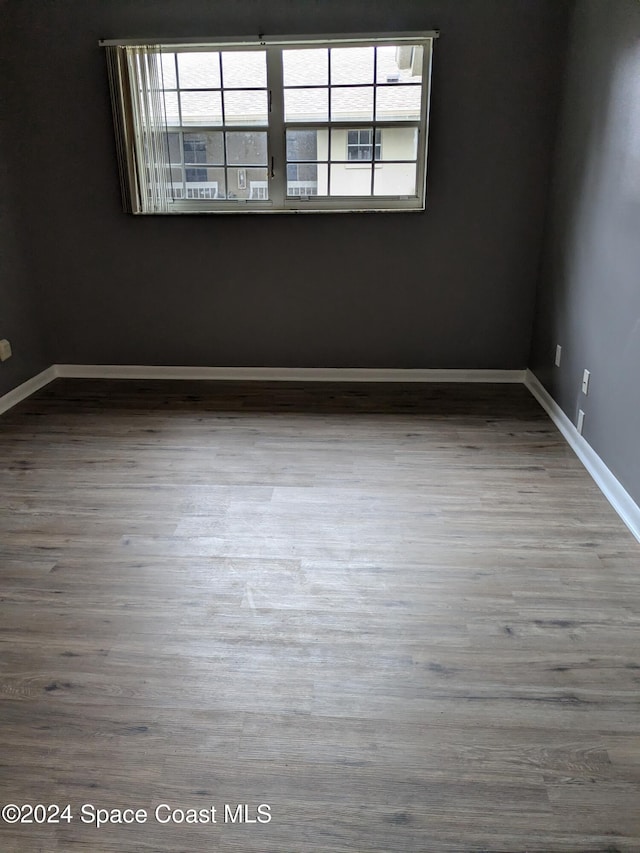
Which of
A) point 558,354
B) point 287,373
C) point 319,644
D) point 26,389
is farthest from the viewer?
point 287,373

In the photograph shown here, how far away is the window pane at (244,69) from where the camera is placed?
150 inches

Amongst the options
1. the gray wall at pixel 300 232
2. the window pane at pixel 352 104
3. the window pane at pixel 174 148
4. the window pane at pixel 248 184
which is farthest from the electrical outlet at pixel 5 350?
the window pane at pixel 352 104

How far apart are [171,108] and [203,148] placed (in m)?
0.28

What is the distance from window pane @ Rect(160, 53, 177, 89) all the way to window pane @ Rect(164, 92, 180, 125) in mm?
48

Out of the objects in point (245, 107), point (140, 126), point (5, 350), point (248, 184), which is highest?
point (245, 107)

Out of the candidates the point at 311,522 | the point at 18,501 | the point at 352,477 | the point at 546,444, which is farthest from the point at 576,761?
the point at 18,501

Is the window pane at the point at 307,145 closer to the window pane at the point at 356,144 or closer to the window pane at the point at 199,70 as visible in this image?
the window pane at the point at 356,144

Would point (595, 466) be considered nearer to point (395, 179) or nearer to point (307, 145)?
point (395, 179)

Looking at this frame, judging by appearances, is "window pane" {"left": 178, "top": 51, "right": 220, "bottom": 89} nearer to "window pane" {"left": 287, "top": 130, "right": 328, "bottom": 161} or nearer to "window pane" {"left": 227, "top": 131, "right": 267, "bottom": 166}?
"window pane" {"left": 227, "top": 131, "right": 267, "bottom": 166}

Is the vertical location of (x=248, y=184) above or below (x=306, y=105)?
below

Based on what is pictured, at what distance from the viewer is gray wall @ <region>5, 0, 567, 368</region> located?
12.3 feet

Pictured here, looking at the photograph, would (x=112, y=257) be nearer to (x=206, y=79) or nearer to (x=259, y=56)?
(x=206, y=79)

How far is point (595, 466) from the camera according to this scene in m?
3.09

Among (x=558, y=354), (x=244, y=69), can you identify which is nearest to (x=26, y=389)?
(x=244, y=69)
